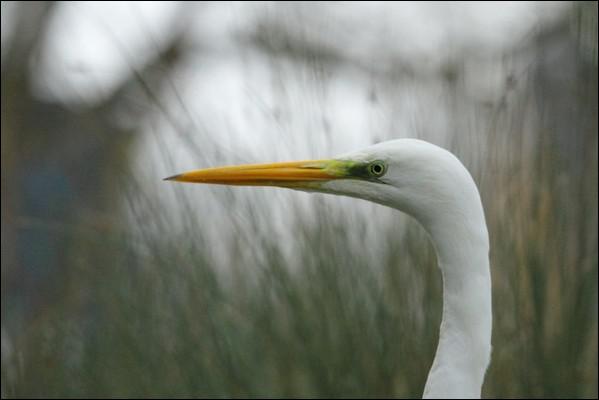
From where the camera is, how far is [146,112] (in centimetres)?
302

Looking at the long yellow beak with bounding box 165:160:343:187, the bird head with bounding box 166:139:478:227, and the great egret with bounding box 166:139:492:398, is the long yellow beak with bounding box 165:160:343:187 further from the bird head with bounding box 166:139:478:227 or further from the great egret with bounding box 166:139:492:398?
the great egret with bounding box 166:139:492:398

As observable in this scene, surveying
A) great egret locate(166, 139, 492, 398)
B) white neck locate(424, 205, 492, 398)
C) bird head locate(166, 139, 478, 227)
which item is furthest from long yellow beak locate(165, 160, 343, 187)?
white neck locate(424, 205, 492, 398)

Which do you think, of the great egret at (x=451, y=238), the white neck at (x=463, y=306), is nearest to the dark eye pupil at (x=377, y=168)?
the great egret at (x=451, y=238)

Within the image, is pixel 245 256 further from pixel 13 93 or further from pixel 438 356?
pixel 13 93

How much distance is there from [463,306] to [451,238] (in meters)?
0.11

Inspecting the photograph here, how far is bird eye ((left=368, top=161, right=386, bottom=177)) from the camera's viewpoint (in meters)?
1.58

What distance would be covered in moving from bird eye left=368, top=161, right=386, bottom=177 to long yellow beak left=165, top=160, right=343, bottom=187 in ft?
0.29

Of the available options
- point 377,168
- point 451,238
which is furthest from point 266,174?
point 451,238

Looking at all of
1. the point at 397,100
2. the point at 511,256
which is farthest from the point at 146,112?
the point at 511,256

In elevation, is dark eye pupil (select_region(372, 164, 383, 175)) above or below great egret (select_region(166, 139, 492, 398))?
above

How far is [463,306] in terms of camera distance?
1.49m

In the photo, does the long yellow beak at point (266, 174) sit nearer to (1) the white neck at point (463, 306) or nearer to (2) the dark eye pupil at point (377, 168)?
(2) the dark eye pupil at point (377, 168)

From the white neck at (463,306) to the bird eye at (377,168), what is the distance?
13 centimetres

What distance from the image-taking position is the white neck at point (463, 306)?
147 centimetres
